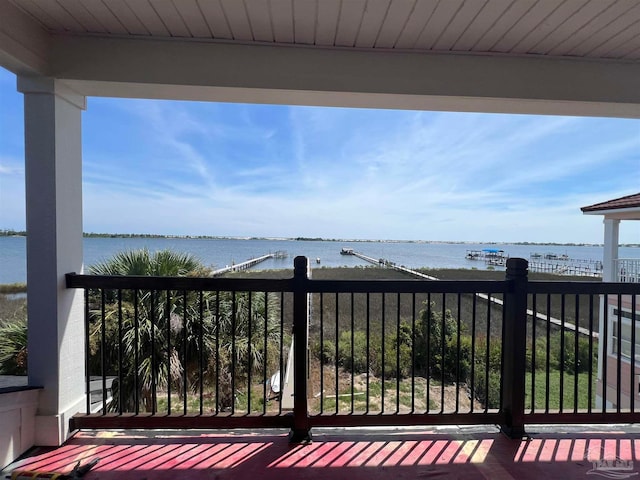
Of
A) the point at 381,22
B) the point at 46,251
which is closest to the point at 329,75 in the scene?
the point at 381,22

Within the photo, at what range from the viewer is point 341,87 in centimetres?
204

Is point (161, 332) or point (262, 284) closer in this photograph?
point (262, 284)

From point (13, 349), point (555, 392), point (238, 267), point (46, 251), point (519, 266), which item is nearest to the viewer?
point (46, 251)

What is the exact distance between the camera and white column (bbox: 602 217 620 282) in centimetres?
787

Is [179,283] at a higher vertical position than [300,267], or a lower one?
lower

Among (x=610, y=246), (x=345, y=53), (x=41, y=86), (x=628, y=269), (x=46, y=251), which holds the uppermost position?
(x=345, y=53)

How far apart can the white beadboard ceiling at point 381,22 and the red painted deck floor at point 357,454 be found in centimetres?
255

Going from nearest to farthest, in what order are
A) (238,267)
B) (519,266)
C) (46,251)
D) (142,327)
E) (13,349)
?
(46,251) < (519,266) < (13,349) < (142,327) < (238,267)

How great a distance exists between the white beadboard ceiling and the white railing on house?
8454 mm

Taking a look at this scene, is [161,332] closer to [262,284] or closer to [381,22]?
[262,284]

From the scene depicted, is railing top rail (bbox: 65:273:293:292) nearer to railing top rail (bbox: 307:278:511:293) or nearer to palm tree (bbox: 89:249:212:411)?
railing top rail (bbox: 307:278:511:293)

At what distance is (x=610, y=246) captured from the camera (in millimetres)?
8008

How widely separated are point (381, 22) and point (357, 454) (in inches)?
101

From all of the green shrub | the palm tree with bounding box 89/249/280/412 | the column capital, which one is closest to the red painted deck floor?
the palm tree with bounding box 89/249/280/412
